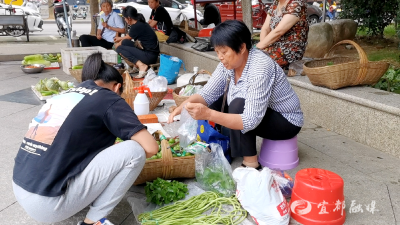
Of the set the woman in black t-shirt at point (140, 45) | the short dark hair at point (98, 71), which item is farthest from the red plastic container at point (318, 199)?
the woman in black t-shirt at point (140, 45)

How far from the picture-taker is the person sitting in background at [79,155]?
187 cm

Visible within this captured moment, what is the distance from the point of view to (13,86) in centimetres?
584

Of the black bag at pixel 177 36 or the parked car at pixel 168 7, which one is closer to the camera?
the black bag at pixel 177 36

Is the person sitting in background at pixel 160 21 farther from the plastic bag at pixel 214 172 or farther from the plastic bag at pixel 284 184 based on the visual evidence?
the plastic bag at pixel 284 184

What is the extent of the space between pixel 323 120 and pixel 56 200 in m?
2.93

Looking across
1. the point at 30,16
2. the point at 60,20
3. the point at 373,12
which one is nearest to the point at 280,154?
the point at 373,12

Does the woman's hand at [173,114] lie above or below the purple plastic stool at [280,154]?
above

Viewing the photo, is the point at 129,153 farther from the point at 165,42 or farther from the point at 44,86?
the point at 165,42

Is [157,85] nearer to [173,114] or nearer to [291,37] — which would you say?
[291,37]

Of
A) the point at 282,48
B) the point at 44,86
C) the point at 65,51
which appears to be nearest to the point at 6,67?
the point at 65,51

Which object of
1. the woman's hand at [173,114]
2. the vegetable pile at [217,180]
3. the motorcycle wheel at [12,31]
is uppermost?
the motorcycle wheel at [12,31]

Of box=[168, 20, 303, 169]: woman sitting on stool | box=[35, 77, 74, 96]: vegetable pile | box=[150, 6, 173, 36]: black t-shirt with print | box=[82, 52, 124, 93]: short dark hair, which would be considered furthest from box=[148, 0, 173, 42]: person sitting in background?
box=[82, 52, 124, 93]: short dark hair

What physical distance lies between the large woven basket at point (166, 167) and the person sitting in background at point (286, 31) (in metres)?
1.90

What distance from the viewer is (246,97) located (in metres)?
Answer: 2.57
